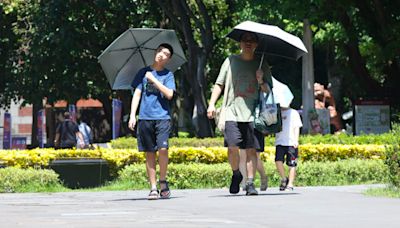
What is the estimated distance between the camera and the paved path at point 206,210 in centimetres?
868

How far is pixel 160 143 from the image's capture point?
476 inches

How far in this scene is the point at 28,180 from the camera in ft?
47.5

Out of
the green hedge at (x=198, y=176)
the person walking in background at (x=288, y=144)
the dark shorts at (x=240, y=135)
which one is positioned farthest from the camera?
the green hedge at (x=198, y=176)

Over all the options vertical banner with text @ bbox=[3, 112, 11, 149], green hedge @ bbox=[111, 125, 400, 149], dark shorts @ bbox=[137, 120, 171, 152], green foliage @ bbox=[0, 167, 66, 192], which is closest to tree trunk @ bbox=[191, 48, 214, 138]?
green hedge @ bbox=[111, 125, 400, 149]

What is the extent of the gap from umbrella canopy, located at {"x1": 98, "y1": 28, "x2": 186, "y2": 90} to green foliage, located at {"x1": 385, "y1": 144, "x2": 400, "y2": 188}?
3.05m

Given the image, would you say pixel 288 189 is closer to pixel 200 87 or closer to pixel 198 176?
pixel 198 176

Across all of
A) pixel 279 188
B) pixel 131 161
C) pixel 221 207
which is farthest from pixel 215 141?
pixel 221 207

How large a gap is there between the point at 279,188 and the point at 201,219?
539 cm

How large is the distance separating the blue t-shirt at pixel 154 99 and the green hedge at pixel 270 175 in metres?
2.72

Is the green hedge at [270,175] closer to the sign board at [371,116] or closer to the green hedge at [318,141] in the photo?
the green hedge at [318,141]

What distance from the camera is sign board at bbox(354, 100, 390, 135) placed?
29469 millimetres

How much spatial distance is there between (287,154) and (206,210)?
443 cm

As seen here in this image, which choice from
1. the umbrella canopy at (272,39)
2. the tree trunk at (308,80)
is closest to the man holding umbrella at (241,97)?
the umbrella canopy at (272,39)

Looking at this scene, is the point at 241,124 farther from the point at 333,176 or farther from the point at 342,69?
the point at 342,69
